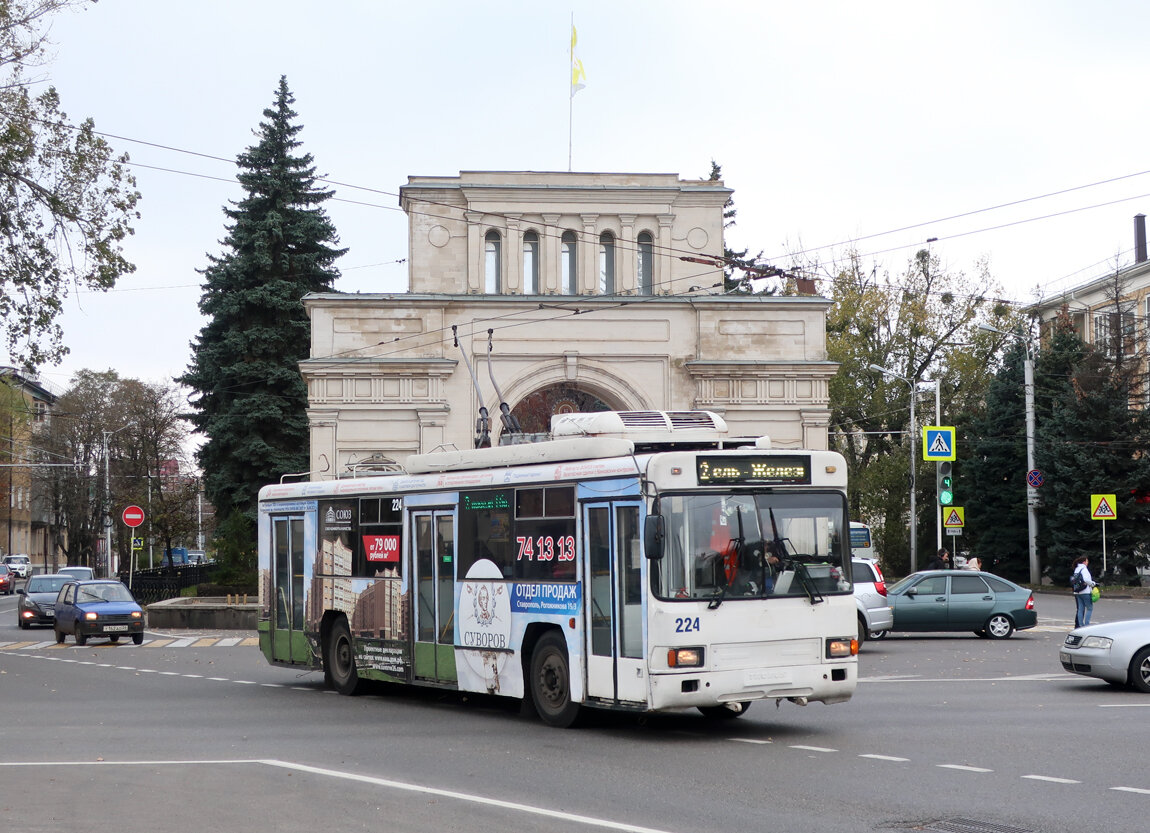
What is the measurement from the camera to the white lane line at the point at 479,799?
8.75 m

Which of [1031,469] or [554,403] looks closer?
[1031,469]

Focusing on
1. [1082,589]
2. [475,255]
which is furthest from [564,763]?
[475,255]

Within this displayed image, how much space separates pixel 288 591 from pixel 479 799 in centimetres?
983

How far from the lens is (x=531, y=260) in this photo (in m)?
55.9

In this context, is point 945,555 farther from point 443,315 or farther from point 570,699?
point 570,699

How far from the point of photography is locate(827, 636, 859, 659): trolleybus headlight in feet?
43.5

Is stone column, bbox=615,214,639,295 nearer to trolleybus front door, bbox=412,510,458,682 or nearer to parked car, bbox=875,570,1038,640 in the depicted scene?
parked car, bbox=875,570,1038,640

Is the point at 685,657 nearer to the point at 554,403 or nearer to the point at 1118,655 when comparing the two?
the point at 1118,655

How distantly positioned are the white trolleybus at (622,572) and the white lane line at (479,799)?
9.60 feet

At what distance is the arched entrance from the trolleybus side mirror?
4226cm

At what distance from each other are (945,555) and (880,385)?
88.6 ft

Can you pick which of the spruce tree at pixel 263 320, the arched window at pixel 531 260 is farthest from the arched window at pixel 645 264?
the spruce tree at pixel 263 320

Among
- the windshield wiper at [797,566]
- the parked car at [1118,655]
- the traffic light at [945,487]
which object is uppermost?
the traffic light at [945,487]

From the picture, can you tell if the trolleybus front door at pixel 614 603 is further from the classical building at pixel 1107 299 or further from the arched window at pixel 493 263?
the classical building at pixel 1107 299
